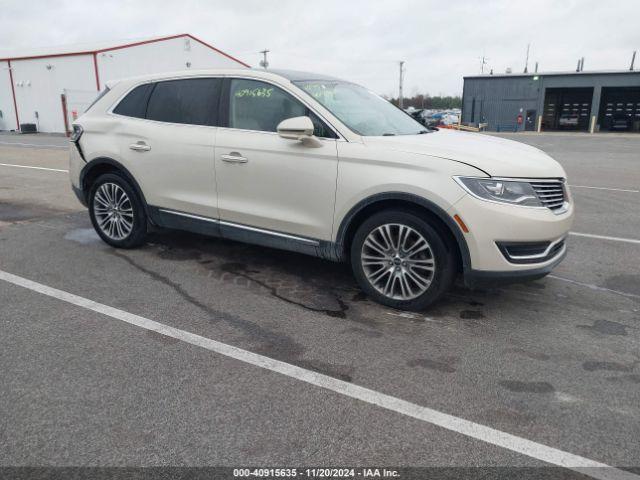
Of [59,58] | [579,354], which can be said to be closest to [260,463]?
[579,354]

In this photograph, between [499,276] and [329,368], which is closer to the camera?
[329,368]

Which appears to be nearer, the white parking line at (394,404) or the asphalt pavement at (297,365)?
the white parking line at (394,404)

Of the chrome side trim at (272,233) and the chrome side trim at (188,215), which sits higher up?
the chrome side trim at (188,215)

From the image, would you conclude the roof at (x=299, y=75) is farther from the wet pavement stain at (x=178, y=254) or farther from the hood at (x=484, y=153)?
the wet pavement stain at (x=178, y=254)

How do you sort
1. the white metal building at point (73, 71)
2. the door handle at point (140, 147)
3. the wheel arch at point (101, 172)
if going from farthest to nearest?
1. the white metal building at point (73, 71)
2. the wheel arch at point (101, 172)
3. the door handle at point (140, 147)

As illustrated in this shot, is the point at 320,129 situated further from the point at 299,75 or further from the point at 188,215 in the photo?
the point at 188,215

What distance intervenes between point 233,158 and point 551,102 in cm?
4477

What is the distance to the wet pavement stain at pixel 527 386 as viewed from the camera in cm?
308

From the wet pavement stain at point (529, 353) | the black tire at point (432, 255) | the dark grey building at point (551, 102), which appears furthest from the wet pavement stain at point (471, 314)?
the dark grey building at point (551, 102)

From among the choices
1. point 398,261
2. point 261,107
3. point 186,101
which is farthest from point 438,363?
point 186,101

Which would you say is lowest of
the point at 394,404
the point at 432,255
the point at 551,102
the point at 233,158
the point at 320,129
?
the point at 394,404

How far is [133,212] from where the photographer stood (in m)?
5.62

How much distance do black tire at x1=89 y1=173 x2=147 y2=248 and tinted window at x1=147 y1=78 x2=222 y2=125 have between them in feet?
2.55

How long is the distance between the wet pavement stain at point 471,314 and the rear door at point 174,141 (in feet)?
7.87
